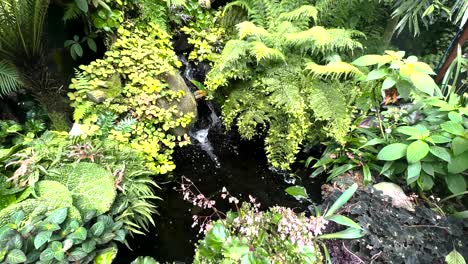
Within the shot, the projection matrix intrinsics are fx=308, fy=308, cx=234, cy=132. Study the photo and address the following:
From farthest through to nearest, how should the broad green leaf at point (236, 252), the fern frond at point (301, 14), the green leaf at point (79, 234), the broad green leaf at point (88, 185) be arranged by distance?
1. the fern frond at point (301, 14)
2. the broad green leaf at point (88, 185)
3. the green leaf at point (79, 234)
4. the broad green leaf at point (236, 252)

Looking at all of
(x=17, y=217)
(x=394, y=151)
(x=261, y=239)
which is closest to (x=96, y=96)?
(x=17, y=217)

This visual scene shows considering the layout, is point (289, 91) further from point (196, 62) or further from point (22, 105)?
point (22, 105)

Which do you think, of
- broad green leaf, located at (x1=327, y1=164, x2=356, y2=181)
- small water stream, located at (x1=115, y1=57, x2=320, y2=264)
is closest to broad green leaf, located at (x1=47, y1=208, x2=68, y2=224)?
small water stream, located at (x1=115, y1=57, x2=320, y2=264)

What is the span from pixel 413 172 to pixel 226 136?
1.91 m

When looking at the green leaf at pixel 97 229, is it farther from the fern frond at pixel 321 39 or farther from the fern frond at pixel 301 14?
the fern frond at pixel 301 14

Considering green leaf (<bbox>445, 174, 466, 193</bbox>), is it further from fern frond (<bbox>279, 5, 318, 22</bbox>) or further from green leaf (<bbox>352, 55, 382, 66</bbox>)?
fern frond (<bbox>279, 5, 318, 22</bbox>)

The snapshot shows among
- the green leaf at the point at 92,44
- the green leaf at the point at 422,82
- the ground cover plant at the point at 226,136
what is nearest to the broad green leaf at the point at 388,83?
the ground cover plant at the point at 226,136

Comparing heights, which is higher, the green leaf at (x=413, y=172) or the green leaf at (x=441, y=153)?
the green leaf at (x=441, y=153)

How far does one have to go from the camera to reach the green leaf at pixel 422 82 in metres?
1.92

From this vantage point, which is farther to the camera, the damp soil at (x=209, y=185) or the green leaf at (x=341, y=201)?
the damp soil at (x=209, y=185)

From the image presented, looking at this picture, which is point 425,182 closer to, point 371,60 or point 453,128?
point 453,128

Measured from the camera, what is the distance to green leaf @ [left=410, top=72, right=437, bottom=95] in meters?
1.92

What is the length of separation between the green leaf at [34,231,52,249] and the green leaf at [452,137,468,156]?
253 cm

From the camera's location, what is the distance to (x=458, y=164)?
210cm
